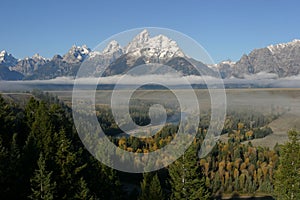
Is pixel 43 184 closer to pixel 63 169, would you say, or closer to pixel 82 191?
pixel 63 169

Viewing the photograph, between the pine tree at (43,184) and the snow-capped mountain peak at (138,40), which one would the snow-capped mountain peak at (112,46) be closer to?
the snow-capped mountain peak at (138,40)

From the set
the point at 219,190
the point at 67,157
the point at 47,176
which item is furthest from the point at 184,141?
the point at 219,190

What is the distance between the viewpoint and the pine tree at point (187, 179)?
29547 mm

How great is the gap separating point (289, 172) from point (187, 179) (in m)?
8.60

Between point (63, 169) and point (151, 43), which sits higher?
point (151, 43)

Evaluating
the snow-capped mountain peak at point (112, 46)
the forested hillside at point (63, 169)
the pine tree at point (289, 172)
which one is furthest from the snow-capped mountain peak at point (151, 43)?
the pine tree at point (289, 172)

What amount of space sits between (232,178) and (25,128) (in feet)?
245

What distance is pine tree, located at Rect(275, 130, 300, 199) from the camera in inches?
1160

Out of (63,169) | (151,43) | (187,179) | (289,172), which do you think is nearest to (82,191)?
(63,169)

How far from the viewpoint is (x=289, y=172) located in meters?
29.7

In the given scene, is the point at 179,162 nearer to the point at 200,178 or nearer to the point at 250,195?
the point at 200,178

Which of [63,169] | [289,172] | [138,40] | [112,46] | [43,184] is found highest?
[138,40]

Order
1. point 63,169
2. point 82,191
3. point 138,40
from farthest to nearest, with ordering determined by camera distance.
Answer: point 138,40, point 63,169, point 82,191

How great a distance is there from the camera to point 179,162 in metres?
29.8
